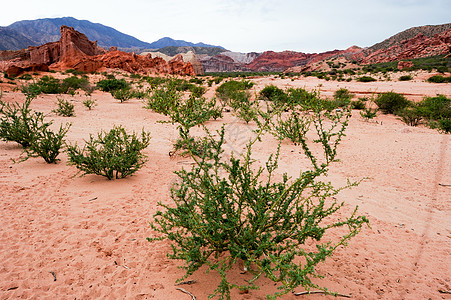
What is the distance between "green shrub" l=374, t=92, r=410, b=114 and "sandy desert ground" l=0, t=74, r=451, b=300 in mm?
8920

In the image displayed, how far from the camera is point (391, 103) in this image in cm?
1390

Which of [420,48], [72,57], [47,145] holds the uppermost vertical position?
[420,48]

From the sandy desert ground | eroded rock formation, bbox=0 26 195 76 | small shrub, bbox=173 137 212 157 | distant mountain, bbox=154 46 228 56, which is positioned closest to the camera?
small shrub, bbox=173 137 212 157

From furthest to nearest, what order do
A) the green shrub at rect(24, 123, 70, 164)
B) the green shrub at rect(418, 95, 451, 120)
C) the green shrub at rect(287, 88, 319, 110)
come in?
the green shrub at rect(418, 95, 451, 120) < the green shrub at rect(24, 123, 70, 164) < the green shrub at rect(287, 88, 319, 110)

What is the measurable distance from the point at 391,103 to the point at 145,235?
1580 cm

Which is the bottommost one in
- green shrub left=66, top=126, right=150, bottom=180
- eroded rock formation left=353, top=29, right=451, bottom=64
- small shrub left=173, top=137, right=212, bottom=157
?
green shrub left=66, top=126, right=150, bottom=180

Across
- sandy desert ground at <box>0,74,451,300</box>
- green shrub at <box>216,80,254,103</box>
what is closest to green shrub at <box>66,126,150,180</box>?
sandy desert ground at <box>0,74,451,300</box>

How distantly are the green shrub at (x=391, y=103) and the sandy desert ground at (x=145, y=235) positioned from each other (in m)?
8.92

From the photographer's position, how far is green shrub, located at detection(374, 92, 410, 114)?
45.2 ft

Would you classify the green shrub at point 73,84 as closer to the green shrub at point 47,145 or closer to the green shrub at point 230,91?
the green shrub at point 230,91

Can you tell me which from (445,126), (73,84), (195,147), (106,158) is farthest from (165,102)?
(73,84)

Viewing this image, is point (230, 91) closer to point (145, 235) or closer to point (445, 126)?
point (445, 126)

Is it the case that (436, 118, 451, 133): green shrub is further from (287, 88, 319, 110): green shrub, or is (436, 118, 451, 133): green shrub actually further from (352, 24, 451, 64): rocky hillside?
(352, 24, 451, 64): rocky hillside

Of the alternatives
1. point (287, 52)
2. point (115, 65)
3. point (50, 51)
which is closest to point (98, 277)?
point (115, 65)
